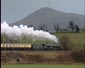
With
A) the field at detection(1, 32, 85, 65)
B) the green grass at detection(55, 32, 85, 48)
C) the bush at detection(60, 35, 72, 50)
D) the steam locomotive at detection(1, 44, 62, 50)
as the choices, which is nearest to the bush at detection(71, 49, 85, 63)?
the field at detection(1, 32, 85, 65)

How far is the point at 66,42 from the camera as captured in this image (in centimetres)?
2919

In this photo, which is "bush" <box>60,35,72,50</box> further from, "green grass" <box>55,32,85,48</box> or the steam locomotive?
the steam locomotive

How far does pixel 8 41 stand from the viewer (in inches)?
1129

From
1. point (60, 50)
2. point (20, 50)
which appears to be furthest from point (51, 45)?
point (20, 50)

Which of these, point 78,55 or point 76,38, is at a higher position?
point 76,38

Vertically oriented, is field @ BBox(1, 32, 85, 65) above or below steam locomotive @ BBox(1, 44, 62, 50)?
below

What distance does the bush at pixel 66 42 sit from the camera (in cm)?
2837

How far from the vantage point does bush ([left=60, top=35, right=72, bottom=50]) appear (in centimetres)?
2837

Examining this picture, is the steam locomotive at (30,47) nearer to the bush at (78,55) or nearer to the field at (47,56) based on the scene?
the field at (47,56)

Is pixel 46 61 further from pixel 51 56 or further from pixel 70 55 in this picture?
pixel 70 55

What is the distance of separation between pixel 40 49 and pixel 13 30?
4512 mm

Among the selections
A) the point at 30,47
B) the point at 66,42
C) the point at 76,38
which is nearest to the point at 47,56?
the point at 30,47

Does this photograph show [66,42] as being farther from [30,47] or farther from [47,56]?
[30,47]

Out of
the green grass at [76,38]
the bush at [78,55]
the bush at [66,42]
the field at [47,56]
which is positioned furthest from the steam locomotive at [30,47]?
the green grass at [76,38]
